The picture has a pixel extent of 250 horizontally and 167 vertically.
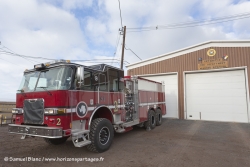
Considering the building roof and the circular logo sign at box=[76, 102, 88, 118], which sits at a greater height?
the building roof

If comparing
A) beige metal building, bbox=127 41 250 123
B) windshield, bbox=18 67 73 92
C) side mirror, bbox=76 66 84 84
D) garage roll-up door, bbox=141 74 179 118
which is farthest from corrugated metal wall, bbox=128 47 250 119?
windshield, bbox=18 67 73 92

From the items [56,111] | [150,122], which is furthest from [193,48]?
[56,111]

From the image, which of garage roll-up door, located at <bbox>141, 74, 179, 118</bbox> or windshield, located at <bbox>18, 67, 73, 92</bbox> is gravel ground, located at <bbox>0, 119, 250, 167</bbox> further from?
garage roll-up door, located at <bbox>141, 74, 179, 118</bbox>

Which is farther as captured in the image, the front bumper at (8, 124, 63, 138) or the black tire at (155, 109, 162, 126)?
the black tire at (155, 109, 162, 126)

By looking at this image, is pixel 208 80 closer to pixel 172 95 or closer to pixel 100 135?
pixel 172 95

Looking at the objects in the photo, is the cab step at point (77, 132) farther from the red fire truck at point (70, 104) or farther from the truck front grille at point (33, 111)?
the truck front grille at point (33, 111)

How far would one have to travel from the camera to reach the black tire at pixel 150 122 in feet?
30.9

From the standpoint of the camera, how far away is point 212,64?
12.5 meters

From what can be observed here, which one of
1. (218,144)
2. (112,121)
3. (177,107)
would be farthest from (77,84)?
(177,107)

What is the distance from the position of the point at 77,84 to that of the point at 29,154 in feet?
9.03

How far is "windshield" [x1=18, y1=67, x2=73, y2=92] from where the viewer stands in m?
4.83

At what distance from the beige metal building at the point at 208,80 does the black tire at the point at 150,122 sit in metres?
4.30

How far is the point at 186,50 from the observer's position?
13375mm

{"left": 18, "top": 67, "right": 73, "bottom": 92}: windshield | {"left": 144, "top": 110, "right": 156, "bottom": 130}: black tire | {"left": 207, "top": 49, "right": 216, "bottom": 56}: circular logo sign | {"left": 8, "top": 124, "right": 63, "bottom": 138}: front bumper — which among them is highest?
{"left": 207, "top": 49, "right": 216, "bottom": 56}: circular logo sign
